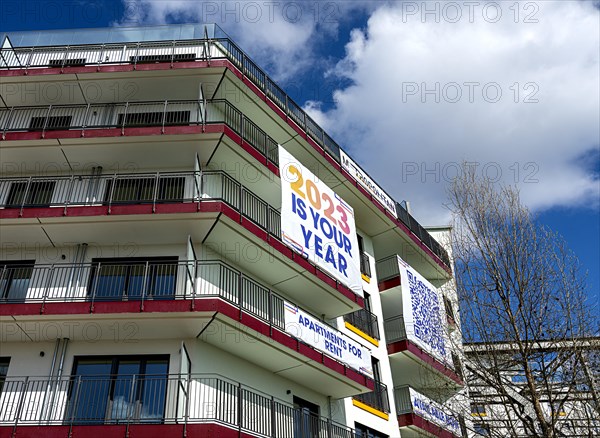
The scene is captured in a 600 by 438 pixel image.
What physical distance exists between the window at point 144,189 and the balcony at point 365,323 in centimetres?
873

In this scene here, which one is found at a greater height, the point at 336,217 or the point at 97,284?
the point at 336,217

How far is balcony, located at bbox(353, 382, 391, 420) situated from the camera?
2194 cm

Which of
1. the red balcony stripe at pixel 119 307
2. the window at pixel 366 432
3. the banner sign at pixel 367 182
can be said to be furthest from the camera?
the banner sign at pixel 367 182

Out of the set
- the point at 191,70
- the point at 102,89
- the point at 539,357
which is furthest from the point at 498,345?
the point at 102,89

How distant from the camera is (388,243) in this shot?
2845cm

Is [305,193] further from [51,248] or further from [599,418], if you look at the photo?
[599,418]

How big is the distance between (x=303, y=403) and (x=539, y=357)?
8.09 m

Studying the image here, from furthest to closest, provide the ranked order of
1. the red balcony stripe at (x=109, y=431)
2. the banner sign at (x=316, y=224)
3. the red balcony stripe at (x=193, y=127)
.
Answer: the banner sign at (x=316, y=224) → the red balcony stripe at (x=193, y=127) → the red balcony stripe at (x=109, y=431)

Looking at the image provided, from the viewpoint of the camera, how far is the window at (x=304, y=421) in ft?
57.0

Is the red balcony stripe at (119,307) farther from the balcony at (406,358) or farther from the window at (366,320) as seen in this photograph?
the balcony at (406,358)

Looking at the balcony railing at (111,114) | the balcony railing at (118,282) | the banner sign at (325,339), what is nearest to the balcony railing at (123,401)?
the balcony railing at (118,282)

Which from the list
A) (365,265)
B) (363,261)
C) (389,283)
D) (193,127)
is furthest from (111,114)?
(389,283)

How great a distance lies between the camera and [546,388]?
1401 cm

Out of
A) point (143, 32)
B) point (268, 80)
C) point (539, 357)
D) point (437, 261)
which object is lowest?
point (539, 357)
